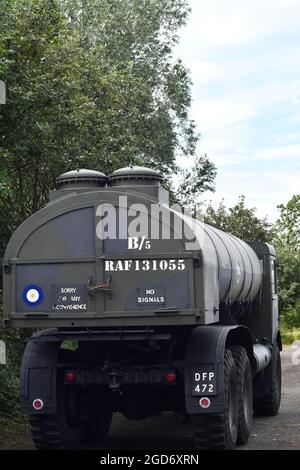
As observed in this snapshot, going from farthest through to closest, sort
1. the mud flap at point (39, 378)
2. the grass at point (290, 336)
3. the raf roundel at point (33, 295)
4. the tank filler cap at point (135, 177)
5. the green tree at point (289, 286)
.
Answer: the green tree at point (289, 286)
the grass at point (290, 336)
the tank filler cap at point (135, 177)
the mud flap at point (39, 378)
the raf roundel at point (33, 295)

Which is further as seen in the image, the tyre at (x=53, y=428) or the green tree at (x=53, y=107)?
the green tree at (x=53, y=107)

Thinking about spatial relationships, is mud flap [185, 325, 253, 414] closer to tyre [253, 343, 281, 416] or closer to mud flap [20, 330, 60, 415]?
mud flap [20, 330, 60, 415]

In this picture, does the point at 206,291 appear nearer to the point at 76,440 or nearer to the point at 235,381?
the point at 235,381

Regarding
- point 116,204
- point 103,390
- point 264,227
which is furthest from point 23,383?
point 264,227

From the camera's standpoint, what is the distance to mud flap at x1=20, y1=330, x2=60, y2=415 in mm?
9812

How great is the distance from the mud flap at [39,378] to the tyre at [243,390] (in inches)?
91.7

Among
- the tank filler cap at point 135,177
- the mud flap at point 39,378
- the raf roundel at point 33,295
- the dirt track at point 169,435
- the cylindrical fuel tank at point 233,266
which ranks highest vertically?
the tank filler cap at point 135,177

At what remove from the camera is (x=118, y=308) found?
9375 mm

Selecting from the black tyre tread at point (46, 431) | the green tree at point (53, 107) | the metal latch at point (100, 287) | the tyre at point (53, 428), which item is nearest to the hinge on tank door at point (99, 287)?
the metal latch at point (100, 287)

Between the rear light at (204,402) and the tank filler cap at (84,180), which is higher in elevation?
the tank filler cap at (84,180)

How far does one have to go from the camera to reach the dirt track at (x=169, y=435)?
36.1 ft

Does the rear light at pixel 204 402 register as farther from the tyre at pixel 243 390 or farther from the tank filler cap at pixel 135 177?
the tank filler cap at pixel 135 177

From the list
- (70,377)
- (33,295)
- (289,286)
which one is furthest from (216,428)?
(289,286)
